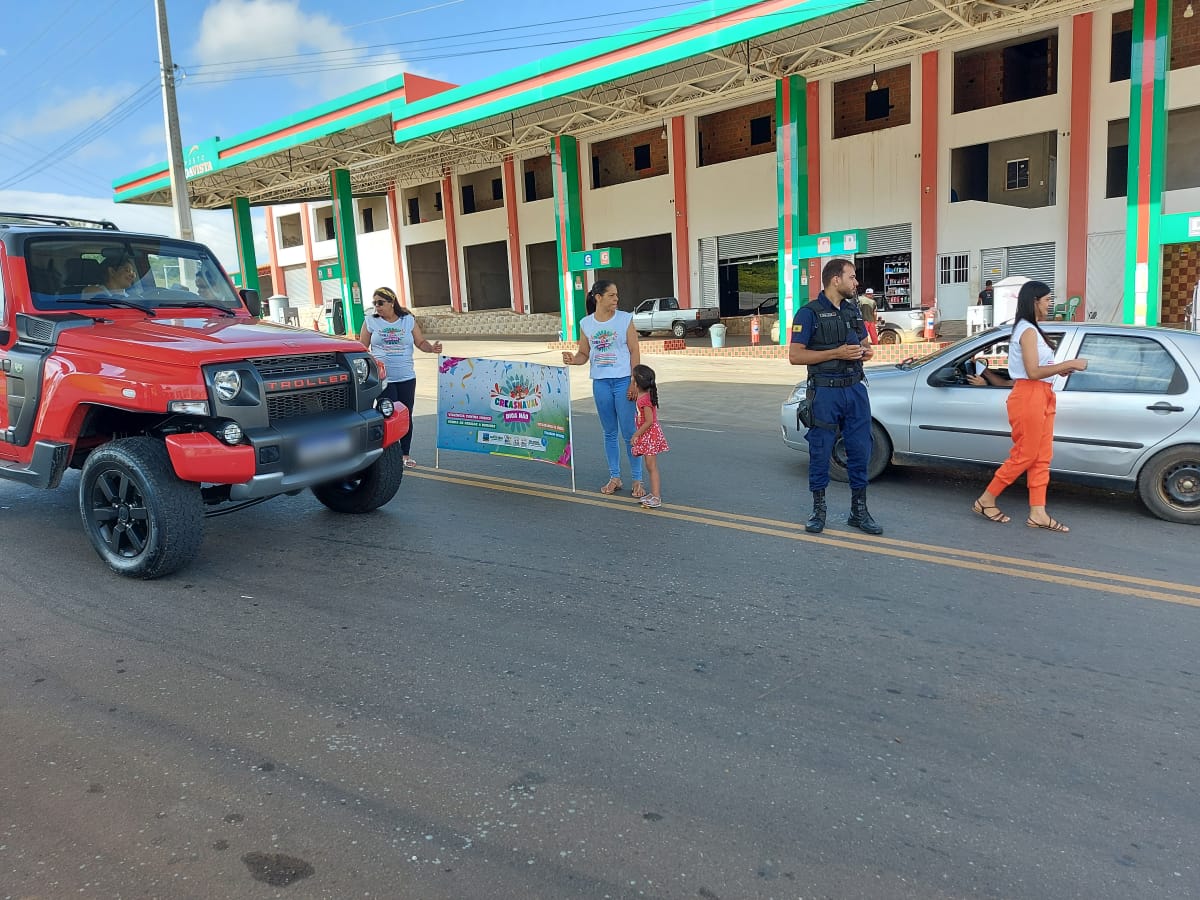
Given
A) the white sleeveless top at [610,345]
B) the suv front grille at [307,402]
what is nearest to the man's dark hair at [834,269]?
the white sleeveless top at [610,345]

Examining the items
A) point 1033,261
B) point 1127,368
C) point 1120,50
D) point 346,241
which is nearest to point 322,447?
point 1127,368

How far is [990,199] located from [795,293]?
9980 millimetres

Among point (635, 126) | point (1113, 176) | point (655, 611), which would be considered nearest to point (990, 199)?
point (1113, 176)

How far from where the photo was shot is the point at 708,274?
31.0 metres

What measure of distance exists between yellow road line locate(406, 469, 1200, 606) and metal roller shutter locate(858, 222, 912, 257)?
2149cm

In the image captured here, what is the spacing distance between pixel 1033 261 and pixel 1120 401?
19.9m

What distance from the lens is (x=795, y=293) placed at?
71.7 feet

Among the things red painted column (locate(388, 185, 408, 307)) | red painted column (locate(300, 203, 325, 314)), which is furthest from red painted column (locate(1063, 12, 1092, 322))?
red painted column (locate(300, 203, 325, 314))

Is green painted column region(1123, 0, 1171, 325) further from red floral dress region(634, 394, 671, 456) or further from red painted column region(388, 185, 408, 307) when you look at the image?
red painted column region(388, 185, 408, 307)

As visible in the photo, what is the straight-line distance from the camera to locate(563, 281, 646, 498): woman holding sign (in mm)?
6742

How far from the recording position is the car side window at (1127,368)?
6.38m

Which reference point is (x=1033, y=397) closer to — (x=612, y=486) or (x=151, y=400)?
(x=612, y=486)

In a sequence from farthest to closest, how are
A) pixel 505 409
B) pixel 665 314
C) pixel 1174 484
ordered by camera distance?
pixel 665 314 < pixel 505 409 < pixel 1174 484

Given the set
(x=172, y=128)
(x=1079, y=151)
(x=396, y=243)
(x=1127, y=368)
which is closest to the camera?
(x=1127, y=368)
